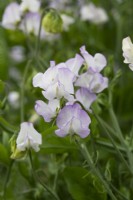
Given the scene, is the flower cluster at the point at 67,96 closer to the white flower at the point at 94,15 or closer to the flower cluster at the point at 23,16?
the flower cluster at the point at 23,16

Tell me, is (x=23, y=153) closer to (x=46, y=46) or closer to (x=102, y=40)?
(x=102, y=40)

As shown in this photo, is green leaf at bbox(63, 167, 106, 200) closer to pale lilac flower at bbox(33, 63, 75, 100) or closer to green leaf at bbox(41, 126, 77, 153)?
green leaf at bbox(41, 126, 77, 153)

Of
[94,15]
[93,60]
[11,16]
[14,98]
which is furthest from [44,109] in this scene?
[94,15]

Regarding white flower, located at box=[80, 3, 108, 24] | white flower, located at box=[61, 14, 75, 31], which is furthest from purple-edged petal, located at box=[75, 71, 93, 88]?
white flower, located at box=[80, 3, 108, 24]

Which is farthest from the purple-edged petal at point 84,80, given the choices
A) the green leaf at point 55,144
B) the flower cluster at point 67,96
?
the green leaf at point 55,144

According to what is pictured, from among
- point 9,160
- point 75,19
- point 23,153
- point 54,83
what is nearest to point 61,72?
point 54,83

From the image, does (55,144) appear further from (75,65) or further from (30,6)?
(30,6)
